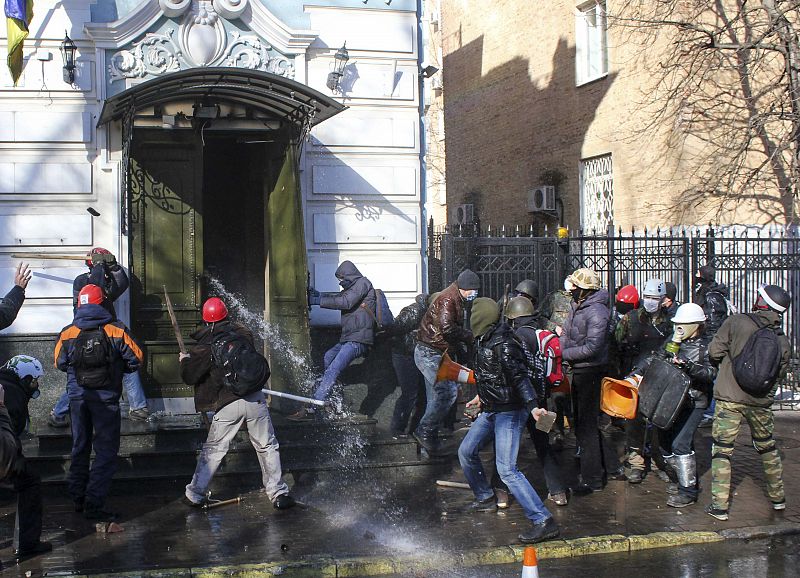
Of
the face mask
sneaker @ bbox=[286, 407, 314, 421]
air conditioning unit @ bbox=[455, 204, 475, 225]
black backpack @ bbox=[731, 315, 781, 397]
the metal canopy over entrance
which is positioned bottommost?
sneaker @ bbox=[286, 407, 314, 421]

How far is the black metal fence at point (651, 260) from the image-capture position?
12859 mm

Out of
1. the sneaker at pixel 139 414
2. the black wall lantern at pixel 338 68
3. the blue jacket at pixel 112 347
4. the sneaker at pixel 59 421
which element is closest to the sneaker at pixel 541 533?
the blue jacket at pixel 112 347

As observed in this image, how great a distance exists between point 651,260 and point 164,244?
280 inches

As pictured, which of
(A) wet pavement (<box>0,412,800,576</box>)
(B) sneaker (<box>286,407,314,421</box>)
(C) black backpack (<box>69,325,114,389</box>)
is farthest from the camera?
(B) sneaker (<box>286,407,314,421</box>)

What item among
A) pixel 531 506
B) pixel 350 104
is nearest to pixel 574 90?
pixel 350 104

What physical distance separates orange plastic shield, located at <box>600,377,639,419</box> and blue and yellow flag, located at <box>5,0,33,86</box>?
273 inches

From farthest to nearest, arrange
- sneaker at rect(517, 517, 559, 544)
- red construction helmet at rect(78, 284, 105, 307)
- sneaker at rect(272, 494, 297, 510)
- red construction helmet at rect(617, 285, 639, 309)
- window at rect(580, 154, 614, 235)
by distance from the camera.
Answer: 1. window at rect(580, 154, 614, 235)
2. red construction helmet at rect(617, 285, 639, 309)
3. sneaker at rect(272, 494, 297, 510)
4. red construction helmet at rect(78, 284, 105, 307)
5. sneaker at rect(517, 517, 559, 544)

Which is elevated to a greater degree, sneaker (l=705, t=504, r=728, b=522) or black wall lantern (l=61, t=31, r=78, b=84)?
black wall lantern (l=61, t=31, r=78, b=84)

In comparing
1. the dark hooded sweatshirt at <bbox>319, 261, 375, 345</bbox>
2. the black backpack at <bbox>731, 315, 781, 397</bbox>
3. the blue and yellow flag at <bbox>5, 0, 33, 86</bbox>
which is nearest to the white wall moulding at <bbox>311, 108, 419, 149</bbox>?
the dark hooded sweatshirt at <bbox>319, 261, 375, 345</bbox>

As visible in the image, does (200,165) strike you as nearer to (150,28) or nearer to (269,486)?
(150,28)

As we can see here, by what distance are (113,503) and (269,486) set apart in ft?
5.07

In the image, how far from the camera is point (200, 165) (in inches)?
451

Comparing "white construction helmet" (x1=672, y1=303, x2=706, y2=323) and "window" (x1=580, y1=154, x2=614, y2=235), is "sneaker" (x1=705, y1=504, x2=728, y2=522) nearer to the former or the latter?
"white construction helmet" (x1=672, y1=303, x2=706, y2=323)

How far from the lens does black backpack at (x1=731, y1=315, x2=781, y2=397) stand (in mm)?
7812
